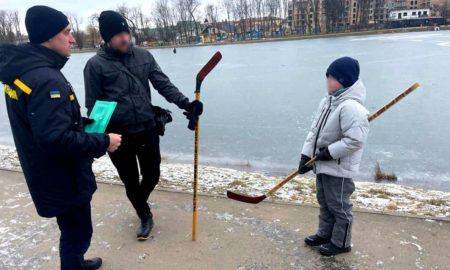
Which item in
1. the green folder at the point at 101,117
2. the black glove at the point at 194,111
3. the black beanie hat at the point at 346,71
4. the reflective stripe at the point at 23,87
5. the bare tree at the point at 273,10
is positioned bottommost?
the black glove at the point at 194,111

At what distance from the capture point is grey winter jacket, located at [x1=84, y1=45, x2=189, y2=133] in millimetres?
2688

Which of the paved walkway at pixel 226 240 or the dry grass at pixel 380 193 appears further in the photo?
the dry grass at pixel 380 193

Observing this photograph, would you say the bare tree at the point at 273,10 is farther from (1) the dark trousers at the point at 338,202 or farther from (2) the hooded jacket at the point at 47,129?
(2) the hooded jacket at the point at 47,129

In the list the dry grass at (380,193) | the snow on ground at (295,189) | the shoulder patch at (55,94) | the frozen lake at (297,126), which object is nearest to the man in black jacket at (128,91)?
the shoulder patch at (55,94)

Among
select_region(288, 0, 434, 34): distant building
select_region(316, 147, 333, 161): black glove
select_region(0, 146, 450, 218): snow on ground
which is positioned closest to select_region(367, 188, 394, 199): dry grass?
select_region(0, 146, 450, 218): snow on ground

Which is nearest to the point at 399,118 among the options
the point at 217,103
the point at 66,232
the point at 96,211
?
the point at 217,103

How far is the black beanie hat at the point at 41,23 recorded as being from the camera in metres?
1.87

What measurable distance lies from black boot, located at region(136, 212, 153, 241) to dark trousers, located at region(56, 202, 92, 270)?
2.46ft

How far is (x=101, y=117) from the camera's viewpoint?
2.27 metres

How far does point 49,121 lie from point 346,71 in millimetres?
1899

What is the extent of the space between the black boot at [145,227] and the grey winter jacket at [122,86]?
0.88 meters

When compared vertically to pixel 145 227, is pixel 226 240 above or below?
below

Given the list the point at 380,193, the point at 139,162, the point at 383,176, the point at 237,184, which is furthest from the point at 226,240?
the point at 383,176

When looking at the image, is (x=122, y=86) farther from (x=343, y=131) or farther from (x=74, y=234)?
(x=343, y=131)
